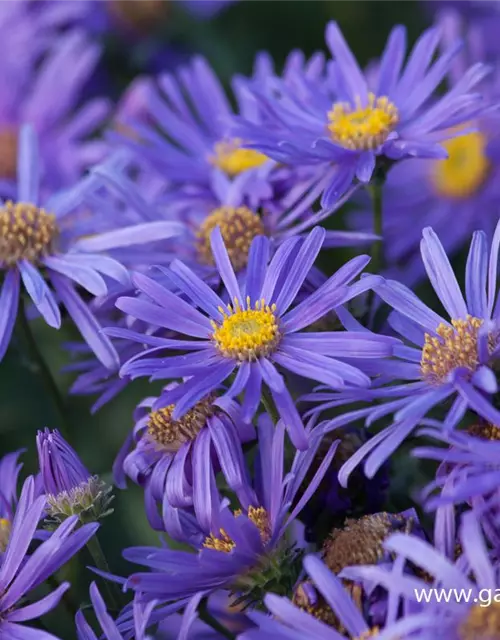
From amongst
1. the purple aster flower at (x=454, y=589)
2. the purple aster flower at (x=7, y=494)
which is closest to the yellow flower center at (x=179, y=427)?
the purple aster flower at (x=7, y=494)

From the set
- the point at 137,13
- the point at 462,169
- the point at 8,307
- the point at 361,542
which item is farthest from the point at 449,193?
the point at 361,542

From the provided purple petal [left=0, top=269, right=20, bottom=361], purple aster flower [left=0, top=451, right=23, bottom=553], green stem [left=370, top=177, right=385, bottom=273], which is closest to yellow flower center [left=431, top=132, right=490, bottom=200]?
green stem [left=370, top=177, right=385, bottom=273]

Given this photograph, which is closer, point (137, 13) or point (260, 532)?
point (260, 532)

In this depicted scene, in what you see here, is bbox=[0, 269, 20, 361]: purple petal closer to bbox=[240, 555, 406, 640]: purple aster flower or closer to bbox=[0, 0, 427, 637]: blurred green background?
bbox=[0, 0, 427, 637]: blurred green background

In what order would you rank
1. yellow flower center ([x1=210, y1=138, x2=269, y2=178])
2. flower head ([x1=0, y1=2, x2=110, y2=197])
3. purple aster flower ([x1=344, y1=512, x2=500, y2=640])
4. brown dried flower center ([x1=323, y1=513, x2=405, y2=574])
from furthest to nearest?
flower head ([x1=0, y1=2, x2=110, y2=197])
yellow flower center ([x1=210, y1=138, x2=269, y2=178])
brown dried flower center ([x1=323, y1=513, x2=405, y2=574])
purple aster flower ([x1=344, y1=512, x2=500, y2=640])

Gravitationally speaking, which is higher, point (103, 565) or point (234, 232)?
point (234, 232)

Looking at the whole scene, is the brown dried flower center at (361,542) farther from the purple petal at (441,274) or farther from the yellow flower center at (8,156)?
the yellow flower center at (8,156)

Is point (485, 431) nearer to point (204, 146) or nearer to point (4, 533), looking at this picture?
point (4, 533)
